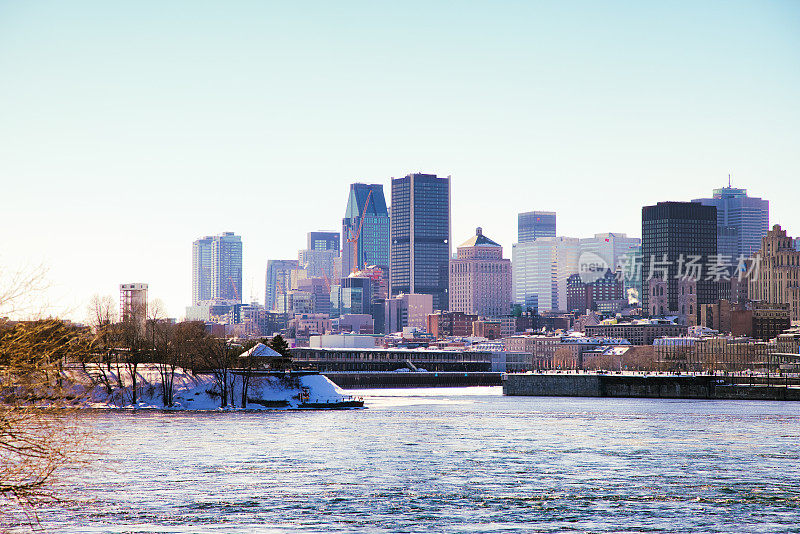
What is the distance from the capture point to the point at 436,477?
235ft

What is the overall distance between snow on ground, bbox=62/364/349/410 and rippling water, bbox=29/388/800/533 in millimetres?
28184

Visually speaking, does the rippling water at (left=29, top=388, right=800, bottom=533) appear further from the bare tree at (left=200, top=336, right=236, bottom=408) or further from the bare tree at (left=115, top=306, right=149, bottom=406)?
the bare tree at (left=200, top=336, right=236, bottom=408)

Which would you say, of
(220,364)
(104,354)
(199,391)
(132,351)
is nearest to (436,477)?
(104,354)

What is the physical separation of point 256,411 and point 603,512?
95.7 meters

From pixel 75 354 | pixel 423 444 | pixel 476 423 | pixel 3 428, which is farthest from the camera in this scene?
pixel 476 423

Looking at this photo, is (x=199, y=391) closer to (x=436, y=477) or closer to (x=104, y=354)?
(x=104, y=354)

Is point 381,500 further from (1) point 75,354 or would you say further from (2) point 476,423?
(2) point 476,423

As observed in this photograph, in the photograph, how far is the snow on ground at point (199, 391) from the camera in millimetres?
150500

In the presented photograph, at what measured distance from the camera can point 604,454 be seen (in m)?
86.6

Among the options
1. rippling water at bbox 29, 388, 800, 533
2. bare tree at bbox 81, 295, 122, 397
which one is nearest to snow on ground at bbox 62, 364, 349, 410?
bare tree at bbox 81, 295, 122, 397

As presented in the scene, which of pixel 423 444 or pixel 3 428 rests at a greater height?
pixel 3 428

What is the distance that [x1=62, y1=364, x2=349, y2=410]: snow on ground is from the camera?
150 meters

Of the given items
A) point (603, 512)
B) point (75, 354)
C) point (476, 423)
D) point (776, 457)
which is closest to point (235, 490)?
point (603, 512)

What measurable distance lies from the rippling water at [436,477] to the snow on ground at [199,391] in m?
28.2
